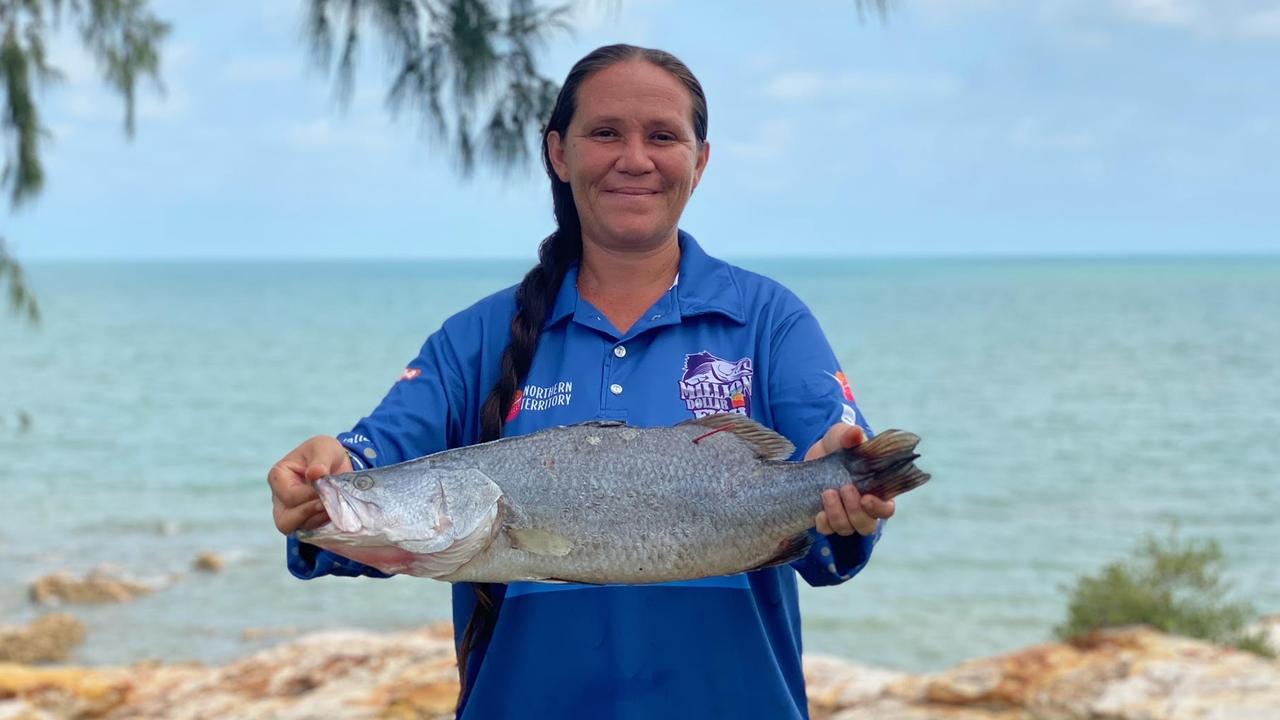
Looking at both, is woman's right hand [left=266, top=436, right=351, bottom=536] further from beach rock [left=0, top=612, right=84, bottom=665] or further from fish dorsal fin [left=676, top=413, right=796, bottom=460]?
beach rock [left=0, top=612, right=84, bottom=665]

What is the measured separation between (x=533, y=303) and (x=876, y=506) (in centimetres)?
86

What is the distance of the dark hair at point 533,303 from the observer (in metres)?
2.69

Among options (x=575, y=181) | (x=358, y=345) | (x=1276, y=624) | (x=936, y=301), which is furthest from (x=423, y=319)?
(x=575, y=181)

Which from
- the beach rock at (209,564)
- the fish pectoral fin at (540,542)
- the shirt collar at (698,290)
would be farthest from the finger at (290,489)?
the beach rock at (209,564)

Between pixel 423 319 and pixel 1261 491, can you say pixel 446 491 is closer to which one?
pixel 1261 491

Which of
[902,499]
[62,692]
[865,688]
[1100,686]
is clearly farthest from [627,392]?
[902,499]

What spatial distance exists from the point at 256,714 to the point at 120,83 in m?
3.60

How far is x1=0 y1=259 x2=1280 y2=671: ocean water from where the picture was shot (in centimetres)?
1284

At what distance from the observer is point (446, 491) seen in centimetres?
237

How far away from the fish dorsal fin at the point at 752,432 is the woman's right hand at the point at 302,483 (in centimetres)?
65

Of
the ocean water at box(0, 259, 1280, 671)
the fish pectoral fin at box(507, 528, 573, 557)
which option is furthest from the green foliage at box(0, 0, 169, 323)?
the fish pectoral fin at box(507, 528, 573, 557)

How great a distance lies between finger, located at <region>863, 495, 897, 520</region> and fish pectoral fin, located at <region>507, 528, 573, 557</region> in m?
0.53

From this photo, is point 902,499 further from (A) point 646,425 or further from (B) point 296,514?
(B) point 296,514

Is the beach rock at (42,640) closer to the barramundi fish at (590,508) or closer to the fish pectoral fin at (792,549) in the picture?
the barramundi fish at (590,508)
